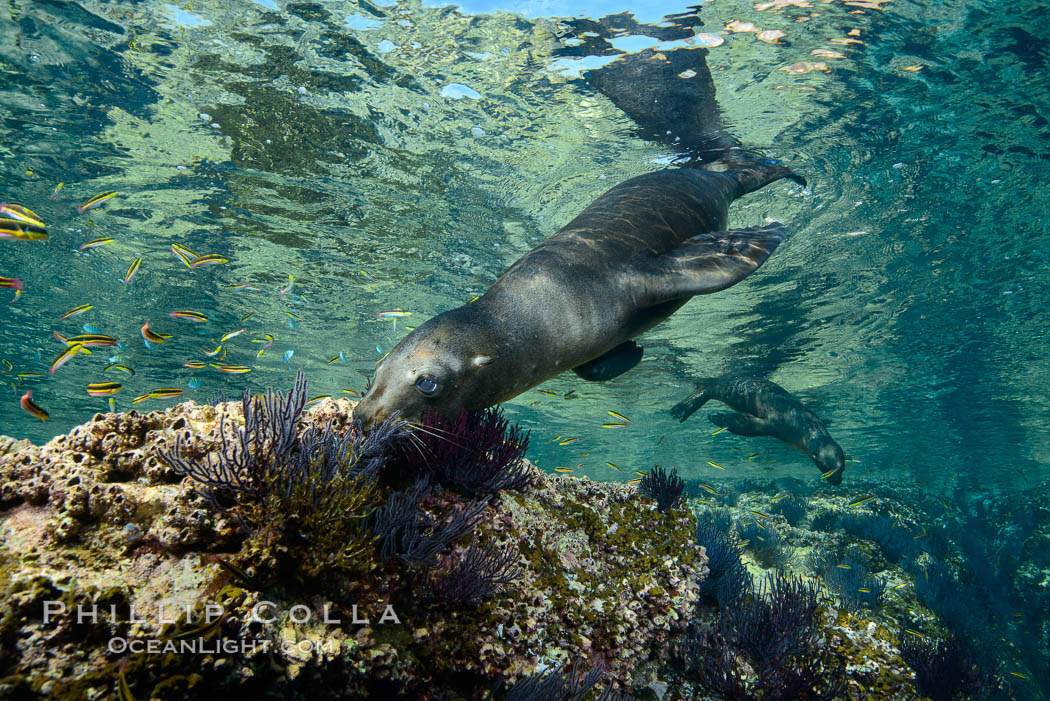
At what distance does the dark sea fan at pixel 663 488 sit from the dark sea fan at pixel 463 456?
161cm

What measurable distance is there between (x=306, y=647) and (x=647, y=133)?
33.8 ft

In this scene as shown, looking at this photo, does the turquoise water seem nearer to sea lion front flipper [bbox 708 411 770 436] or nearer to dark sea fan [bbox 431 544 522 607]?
sea lion front flipper [bbox 708 411 770 436]

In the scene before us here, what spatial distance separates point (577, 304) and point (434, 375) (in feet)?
5.49

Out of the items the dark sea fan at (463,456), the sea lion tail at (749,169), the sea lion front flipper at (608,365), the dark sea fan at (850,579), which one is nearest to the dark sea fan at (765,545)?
the dark sea fan at (850,579)

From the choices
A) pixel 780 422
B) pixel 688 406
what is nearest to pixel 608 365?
pixel 688 406

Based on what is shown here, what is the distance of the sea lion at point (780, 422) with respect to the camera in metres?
13.1

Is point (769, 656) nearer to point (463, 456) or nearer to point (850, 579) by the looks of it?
point (463, 456)

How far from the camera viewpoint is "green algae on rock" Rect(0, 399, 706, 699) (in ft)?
4.73

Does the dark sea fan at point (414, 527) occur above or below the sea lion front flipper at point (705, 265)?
below

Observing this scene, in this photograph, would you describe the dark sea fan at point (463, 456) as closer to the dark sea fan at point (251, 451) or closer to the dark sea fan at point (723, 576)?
the dark sea fan at point (251, 451)

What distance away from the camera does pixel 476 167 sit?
35.4 feet

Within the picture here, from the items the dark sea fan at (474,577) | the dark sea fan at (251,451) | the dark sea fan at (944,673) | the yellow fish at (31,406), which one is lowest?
the dark sea fan at (944,673)

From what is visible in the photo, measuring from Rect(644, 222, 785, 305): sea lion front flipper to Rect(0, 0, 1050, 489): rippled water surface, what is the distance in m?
4.75

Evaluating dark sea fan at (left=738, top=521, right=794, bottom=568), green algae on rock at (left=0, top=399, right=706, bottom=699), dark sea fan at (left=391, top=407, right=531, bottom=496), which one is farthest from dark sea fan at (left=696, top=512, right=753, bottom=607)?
dark sea fan at (left=738, top=521, right=794, bottom=568)
